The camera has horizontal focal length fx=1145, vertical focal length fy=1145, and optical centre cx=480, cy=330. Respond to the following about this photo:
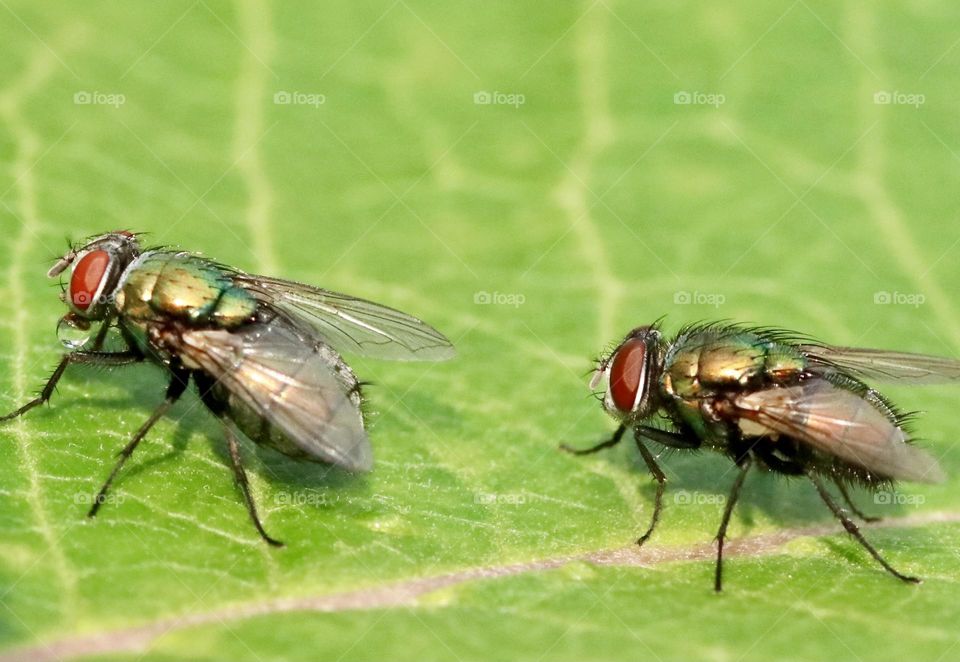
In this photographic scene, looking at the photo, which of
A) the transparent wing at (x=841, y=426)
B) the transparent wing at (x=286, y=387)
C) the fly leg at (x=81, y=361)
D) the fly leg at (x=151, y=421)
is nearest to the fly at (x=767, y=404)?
the transparent wing at (x=841, y=426)

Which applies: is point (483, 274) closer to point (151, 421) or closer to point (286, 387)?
point (286, 387)

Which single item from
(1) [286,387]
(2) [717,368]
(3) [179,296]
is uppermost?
(3) [179,296]

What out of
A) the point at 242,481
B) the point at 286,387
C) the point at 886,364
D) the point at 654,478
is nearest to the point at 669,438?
the point at 654,478

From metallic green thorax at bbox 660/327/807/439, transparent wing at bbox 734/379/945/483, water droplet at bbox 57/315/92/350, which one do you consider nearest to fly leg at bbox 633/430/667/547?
metallic green thorax at bbox 660/327/807/439

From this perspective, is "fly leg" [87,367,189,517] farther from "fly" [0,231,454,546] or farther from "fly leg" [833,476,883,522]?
"fly leg" [833,476,883,522]

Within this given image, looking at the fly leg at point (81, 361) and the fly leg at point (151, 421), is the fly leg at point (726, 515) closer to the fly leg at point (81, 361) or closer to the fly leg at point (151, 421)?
the fly leg at point (151, 421)

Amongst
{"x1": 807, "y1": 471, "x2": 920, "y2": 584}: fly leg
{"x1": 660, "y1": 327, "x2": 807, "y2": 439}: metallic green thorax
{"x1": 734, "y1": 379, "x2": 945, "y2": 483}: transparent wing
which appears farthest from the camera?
{"x1": 660, "y1": 327, "x2": 807, "y2": 439}: metallic green thorax

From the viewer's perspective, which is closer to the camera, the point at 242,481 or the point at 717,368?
the point at 242,481
